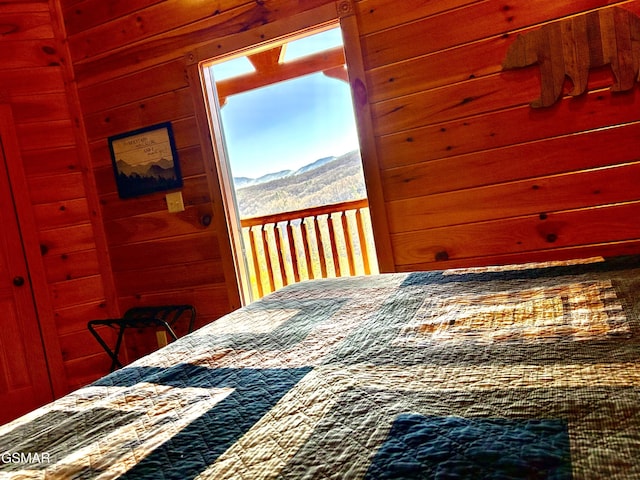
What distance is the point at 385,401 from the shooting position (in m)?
0.73

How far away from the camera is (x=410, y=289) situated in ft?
4.83

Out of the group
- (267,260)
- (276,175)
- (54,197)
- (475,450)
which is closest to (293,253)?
(267,260)

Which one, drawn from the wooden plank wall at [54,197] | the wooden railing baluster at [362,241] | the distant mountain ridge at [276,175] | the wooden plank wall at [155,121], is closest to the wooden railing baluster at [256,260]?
the distant mountain ridge at [276,175]

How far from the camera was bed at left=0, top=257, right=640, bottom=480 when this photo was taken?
0.57 metres

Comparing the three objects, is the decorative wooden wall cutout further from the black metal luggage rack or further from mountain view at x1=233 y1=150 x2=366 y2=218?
the black metal luggage rack

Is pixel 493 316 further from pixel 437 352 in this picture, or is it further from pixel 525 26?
pixel 525 26

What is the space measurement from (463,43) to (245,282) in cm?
175

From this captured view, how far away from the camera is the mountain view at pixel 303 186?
424 cm

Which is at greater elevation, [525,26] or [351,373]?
[525,26]

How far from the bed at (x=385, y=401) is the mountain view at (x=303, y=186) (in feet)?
9.83

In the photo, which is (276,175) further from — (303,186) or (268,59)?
(268,59)

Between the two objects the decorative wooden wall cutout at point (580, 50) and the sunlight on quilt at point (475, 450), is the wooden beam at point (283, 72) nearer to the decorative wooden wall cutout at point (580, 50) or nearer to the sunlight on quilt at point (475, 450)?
the decorative wooden wall cutout at point (580, 50)

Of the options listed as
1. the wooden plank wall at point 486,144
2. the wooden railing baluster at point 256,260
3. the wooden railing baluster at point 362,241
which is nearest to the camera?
the wooden plank wall at point 486,144

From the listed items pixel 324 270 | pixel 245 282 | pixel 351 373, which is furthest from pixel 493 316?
pixel 324 270
